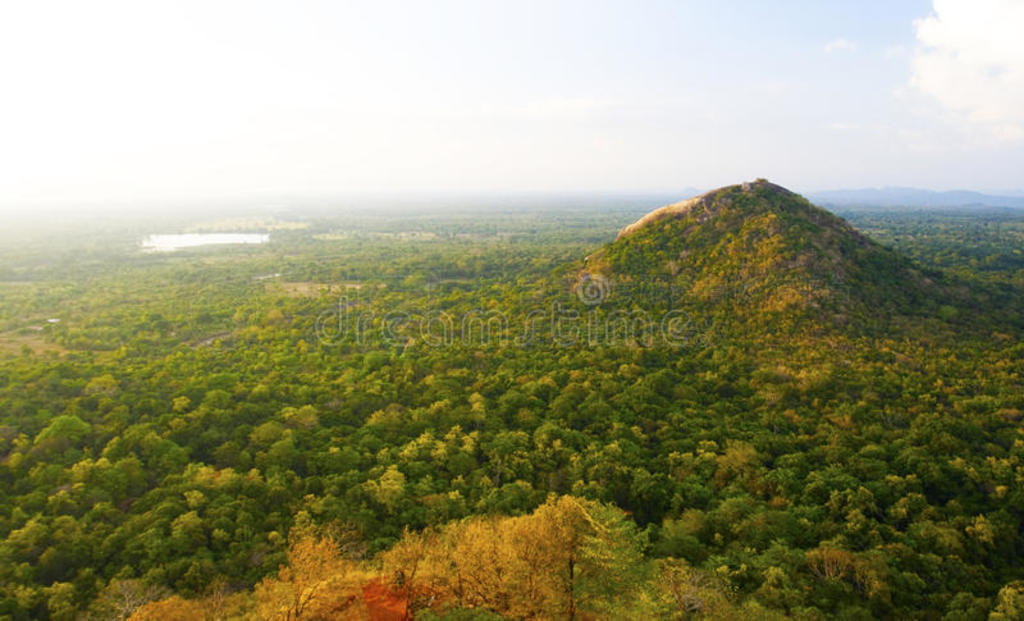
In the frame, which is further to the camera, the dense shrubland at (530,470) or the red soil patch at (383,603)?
the dense shrubland at (530,470)

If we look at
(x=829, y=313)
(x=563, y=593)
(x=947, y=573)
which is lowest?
(x=947, y=573)

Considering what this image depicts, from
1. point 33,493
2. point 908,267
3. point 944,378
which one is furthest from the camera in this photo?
point 908,267

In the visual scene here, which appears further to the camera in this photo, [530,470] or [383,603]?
[530,470]

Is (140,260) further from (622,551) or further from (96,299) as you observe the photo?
(622,551)

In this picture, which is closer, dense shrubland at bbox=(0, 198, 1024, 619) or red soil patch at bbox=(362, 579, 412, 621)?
red soil patch at bbox=(362, 579, 412, 621)

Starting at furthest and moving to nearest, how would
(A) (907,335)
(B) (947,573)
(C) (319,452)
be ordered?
(A) (907,335) → (C) (319,452) → (B) (947,573)

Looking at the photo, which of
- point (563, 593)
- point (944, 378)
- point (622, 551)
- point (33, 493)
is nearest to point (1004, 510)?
point (944, 378)

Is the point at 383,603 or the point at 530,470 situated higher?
the point at 383,603

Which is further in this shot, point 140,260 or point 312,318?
point 140,260

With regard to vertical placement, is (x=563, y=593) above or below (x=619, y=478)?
above
